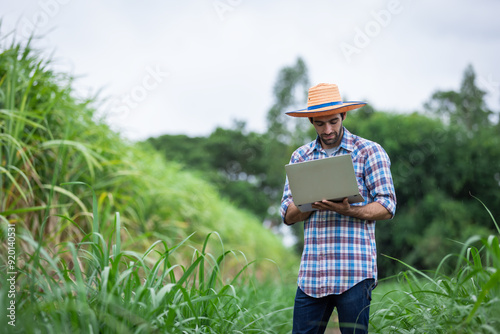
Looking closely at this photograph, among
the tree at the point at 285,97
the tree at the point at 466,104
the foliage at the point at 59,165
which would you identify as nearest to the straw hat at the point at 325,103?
the foliage at the point at 59,165

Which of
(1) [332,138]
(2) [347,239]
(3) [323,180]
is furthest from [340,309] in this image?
(1) [332,138]

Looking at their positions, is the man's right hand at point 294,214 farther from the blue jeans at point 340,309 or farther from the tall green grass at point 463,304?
the tall green grass at point 463,304

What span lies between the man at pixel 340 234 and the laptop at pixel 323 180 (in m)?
0.05

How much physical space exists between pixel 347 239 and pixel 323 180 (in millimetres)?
343

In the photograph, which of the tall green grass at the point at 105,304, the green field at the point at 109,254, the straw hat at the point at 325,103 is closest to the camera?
the tall green grass at the point at 105,304

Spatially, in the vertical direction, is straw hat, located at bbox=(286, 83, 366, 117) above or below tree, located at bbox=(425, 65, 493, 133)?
below

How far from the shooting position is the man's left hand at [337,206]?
2.19m

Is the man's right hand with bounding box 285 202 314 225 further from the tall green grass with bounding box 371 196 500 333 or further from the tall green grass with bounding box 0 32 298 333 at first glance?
the tall green grass with bounding box 371 196 500 333

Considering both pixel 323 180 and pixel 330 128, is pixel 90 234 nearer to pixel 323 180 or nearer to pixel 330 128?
pixel 323 180

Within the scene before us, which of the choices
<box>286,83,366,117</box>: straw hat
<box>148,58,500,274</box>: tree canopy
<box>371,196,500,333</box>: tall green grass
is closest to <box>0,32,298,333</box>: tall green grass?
<box>371,196,500,333</box>: tall green grass

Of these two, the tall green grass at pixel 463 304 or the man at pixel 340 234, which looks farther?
the man at pixel 340 234

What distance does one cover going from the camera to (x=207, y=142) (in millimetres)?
34094

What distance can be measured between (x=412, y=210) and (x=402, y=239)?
1143 mm

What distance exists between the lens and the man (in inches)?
→ 88.4
